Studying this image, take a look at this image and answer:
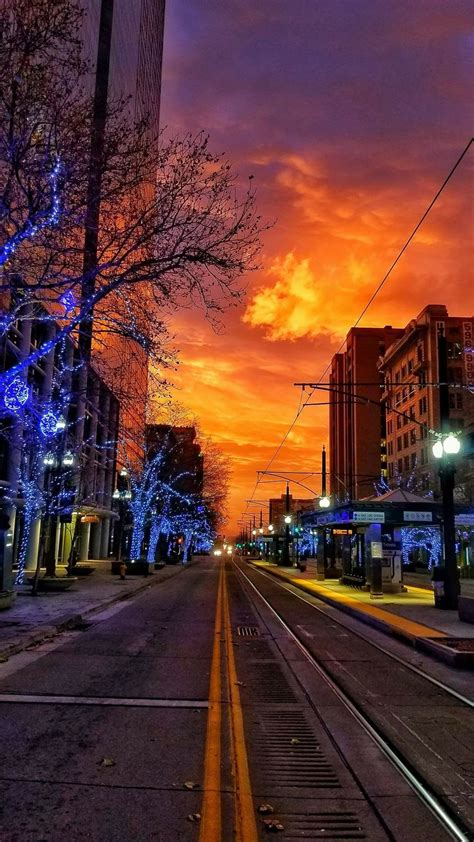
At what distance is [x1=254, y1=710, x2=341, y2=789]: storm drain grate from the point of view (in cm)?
520

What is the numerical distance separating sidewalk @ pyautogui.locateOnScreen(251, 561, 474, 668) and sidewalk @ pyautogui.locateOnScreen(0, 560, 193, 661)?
284 inches

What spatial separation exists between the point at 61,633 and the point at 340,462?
137 metres

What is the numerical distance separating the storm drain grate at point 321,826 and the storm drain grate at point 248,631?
31.1ft

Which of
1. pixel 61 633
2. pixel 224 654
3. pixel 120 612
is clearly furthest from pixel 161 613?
pixel 224 654

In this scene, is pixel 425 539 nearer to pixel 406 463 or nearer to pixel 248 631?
pixel 406 463

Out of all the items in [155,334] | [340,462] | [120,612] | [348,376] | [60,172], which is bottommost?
[120,612]

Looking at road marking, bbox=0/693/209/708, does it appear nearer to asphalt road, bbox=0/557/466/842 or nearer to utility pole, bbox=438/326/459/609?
asphalt road, bbox=0/557/466/842

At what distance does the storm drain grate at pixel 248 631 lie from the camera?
13934 mm

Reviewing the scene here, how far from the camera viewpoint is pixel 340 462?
147 metres

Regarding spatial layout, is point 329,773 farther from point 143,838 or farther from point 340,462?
point 340,462

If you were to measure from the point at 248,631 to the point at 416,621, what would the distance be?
431 cm

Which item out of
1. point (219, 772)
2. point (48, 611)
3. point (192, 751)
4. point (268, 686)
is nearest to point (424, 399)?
point (48, 611)

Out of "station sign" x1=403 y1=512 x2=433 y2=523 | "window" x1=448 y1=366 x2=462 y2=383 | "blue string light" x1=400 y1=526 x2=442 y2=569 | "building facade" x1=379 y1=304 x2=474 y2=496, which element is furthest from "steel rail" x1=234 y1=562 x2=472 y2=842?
"window" x1=448 y1=366 x2=462 y2=383

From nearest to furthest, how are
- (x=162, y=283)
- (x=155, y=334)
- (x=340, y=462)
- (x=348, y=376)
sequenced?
(x=162, y=283), (x=155, y=334), (x=348, y=376), (x=340, y=462)
